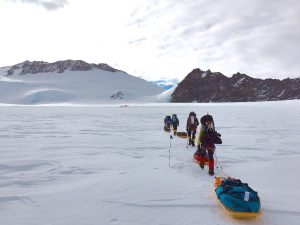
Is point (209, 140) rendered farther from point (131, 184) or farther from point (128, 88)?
point (128, 88)

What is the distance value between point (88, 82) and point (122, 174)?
6717 inches

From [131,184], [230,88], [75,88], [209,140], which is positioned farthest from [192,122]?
[230,88]

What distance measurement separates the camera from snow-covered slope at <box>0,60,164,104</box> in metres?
137

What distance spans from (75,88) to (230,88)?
Answer: 261 ft

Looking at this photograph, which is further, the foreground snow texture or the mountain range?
the mountain range

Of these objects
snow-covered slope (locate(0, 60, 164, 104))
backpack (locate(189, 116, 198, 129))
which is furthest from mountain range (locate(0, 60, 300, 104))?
backpack (locate(189, 116, 198, 129))

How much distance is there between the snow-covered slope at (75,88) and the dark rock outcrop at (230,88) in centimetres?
1646

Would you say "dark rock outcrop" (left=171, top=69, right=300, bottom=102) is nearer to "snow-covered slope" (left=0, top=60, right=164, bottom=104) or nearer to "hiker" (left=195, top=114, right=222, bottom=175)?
"snow-covered slope" (left=0, top=60, right=164, bottom=104)

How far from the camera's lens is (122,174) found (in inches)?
311

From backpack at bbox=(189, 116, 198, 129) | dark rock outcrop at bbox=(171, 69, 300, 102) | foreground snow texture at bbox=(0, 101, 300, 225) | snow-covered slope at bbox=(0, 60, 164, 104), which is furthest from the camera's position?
dark rock outcrop at bbox=(171, 69, 300, 102)

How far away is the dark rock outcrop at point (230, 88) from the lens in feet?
529

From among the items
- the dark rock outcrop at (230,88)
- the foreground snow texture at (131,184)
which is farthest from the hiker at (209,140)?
the dark rock outcrop at (230,88)

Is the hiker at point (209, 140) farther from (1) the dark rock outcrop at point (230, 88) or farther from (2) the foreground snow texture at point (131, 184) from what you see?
(1) the dark rock outcrop at point (230, 88)

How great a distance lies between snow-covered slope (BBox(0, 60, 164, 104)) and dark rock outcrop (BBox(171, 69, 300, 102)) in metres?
16.5
